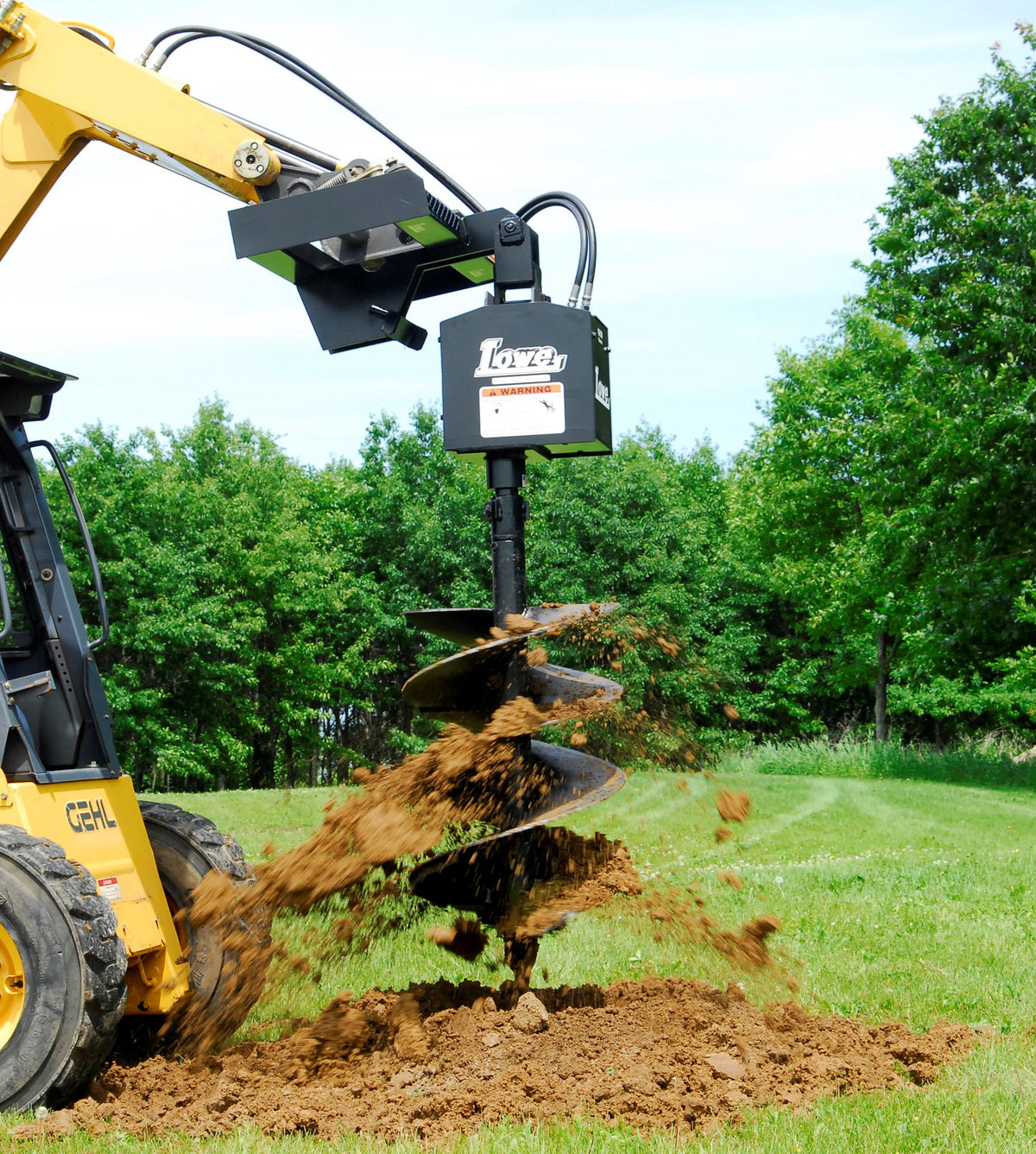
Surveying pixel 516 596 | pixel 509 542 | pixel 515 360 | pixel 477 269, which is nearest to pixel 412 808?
pixel 516 596

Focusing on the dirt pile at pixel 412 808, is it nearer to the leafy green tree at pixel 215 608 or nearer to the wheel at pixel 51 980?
the wheel at pixel 51 980

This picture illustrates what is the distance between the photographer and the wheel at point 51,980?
423cm

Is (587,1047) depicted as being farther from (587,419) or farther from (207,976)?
(587,419)

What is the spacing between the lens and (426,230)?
482cm

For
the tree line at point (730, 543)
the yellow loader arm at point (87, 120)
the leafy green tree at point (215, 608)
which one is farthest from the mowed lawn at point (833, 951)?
the leafy green tree at point (215, 608)

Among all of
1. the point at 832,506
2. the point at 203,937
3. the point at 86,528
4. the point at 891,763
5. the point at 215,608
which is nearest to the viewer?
the point at 86,528

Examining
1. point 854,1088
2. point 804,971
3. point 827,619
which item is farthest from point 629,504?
point 854,1088

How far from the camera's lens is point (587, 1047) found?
15.2 feet

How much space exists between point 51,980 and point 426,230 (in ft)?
10.7

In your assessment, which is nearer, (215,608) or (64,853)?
(64,853)

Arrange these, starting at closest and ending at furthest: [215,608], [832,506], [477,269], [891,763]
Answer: [477,269]
[891,763]
[215,608]
[832,506]

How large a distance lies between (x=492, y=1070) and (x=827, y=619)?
28.3 m

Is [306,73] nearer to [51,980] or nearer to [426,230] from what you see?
[426,230]

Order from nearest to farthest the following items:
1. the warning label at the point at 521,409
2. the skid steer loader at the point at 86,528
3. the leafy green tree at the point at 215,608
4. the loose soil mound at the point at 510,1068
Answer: the loose soil mound at the point at 510,1068 < the skid steer loader at the point at 86,528 < the warning label at the point at 521,409 < the leafy green tree at the point at 215,608
